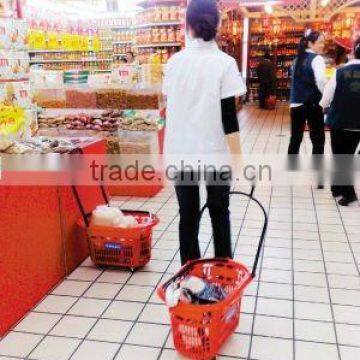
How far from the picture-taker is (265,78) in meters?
13.3

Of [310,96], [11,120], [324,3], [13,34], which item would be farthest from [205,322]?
[324,3]

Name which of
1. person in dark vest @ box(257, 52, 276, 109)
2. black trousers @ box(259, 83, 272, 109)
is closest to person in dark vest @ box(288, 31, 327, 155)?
person in dark vest @ box(257, 52, 276, 109)

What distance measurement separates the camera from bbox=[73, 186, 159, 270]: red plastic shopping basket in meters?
3.22

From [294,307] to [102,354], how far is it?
3.96 ft

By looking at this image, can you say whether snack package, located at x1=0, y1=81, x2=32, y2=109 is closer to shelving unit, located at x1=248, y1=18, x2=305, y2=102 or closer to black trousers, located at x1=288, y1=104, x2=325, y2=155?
black trousers, located at x1=288, y1=104, x2=325, y2=155

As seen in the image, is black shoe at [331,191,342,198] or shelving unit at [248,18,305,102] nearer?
black shoe at [331,191,342,198]

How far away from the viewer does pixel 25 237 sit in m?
2.85

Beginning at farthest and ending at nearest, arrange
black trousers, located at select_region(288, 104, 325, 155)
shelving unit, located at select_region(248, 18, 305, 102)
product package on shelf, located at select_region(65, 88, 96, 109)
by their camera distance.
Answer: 1. shelving unit, located at select_region(248, 18, 305, 102)
2. product package on shelf, located at select_region(65, 88, 96, 109)
3. black trousers, located at select_region(288, 104, 325, 155)

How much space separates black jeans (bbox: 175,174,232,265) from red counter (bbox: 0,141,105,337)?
0.93 m

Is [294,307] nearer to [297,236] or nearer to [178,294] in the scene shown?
[178,294]

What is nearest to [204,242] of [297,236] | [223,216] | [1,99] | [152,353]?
[297,236]

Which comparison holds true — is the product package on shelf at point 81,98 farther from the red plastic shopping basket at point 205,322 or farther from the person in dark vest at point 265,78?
the person in dark vest at point 265,78

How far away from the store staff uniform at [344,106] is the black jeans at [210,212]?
2.25 metres

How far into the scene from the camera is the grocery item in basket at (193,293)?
2214 millimetres
